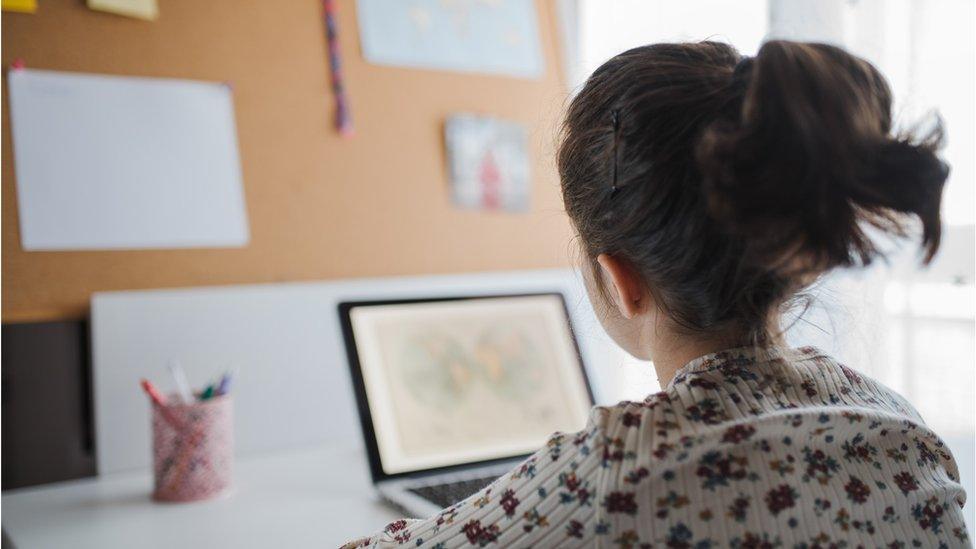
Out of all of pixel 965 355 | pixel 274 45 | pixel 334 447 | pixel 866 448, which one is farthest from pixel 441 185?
pixel 866 448

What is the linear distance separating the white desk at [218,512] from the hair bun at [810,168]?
53 centimetres

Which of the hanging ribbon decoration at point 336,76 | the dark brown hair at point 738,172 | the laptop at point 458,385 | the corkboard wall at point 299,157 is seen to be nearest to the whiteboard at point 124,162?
the corkboard wall at point 299,157

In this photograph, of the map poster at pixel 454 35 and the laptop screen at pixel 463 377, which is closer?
the laptop screen at pixel 463 377

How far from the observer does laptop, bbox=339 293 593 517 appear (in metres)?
1.00

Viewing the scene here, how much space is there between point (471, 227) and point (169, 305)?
50 cm

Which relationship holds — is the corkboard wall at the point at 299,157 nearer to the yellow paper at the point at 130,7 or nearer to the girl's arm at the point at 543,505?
the yellow paper at the point at 130,7

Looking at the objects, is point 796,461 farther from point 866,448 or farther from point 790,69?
point 790,69

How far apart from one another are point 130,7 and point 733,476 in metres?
1.01

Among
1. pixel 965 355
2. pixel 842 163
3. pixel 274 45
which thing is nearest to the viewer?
pixel 842 163

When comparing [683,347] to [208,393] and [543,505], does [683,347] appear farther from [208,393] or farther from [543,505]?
[208,393]

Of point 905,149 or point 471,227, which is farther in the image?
point 471,227

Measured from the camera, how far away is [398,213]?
4.32ft

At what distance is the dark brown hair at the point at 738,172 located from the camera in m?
0.47

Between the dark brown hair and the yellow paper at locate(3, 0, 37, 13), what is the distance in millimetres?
806
